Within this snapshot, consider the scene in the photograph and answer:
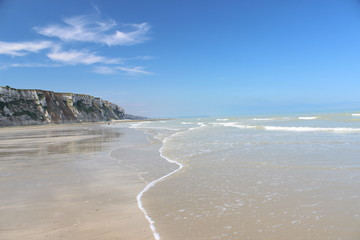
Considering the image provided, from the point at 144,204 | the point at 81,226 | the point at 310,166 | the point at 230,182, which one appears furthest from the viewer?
the point at 310,166

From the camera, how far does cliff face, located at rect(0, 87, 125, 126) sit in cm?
6541

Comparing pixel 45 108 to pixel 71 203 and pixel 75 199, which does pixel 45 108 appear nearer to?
pixel 75 199

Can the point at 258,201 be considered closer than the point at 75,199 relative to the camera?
Yes

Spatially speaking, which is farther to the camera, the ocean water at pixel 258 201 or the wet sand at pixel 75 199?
the wet sand at pixel 75 199

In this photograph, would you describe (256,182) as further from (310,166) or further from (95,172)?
(95,172)

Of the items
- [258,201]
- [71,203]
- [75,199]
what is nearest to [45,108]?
[75,199]

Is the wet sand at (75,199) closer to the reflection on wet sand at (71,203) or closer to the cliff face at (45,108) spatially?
the reflection on wet sand at (71,203)

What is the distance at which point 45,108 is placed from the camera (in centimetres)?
7675

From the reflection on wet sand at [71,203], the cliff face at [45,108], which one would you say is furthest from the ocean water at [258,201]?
the cliff face at [45,108]

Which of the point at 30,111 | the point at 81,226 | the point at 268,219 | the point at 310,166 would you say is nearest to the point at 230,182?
the point at 268,219

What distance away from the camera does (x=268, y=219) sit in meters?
4.48

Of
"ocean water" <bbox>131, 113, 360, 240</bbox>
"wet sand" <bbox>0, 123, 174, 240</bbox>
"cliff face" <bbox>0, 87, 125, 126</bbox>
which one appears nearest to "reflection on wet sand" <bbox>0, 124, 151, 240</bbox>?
"wet sand" <bbox>0, 123, 174, 240</bbox>

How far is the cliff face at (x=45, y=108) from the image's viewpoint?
65406mm

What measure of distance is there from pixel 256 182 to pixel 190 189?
1.83 m
